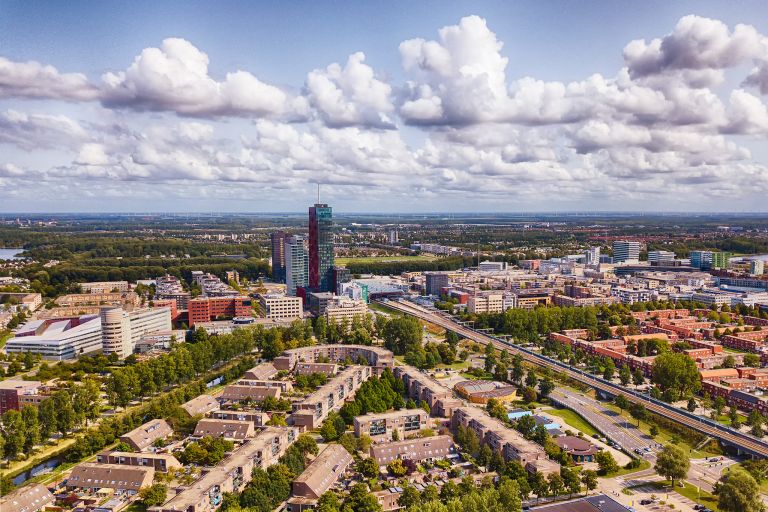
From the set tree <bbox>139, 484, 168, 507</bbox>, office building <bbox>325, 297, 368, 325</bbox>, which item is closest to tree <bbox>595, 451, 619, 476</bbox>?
tree <bbox>139, 484, 168, 507</bbox>

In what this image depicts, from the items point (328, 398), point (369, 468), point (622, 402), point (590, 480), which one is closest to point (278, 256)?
point (328, 398)

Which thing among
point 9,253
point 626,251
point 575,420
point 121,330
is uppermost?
point 626,251

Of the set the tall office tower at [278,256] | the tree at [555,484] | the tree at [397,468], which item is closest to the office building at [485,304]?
the tall office tower at [278,256]

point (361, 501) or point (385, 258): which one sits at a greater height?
point (385, 258)

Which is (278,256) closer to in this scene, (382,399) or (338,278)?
(338,278)

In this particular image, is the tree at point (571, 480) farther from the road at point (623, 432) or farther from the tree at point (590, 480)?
the road at point (623, 432)
